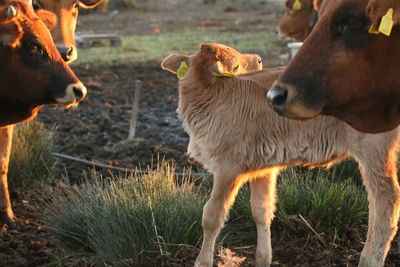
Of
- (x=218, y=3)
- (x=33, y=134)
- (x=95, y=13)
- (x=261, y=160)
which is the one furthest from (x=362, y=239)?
(x=218, y=3)

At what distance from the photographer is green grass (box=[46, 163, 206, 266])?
19.3ft

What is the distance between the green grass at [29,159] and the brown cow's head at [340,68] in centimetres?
457

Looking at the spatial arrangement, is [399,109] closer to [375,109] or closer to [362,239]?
[375,109]

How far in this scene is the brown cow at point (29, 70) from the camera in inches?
207

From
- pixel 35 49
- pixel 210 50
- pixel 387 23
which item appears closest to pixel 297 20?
pixel 210 50

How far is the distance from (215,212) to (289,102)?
2.15 metres

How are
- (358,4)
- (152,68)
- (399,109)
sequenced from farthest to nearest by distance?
1. (152,68)
2. (399,109)
3. (358,4)

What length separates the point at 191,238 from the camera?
244 inches

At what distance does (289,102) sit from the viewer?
373cm

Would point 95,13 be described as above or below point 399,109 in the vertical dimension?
below

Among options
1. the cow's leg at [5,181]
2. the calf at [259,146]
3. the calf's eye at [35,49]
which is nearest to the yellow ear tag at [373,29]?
the calf at [259,146]

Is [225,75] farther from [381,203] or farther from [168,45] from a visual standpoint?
[168,45]

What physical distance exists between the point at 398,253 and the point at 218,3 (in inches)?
1247

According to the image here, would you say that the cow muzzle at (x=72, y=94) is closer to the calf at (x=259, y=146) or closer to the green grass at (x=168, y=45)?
the calf at (x=259, y=146)
